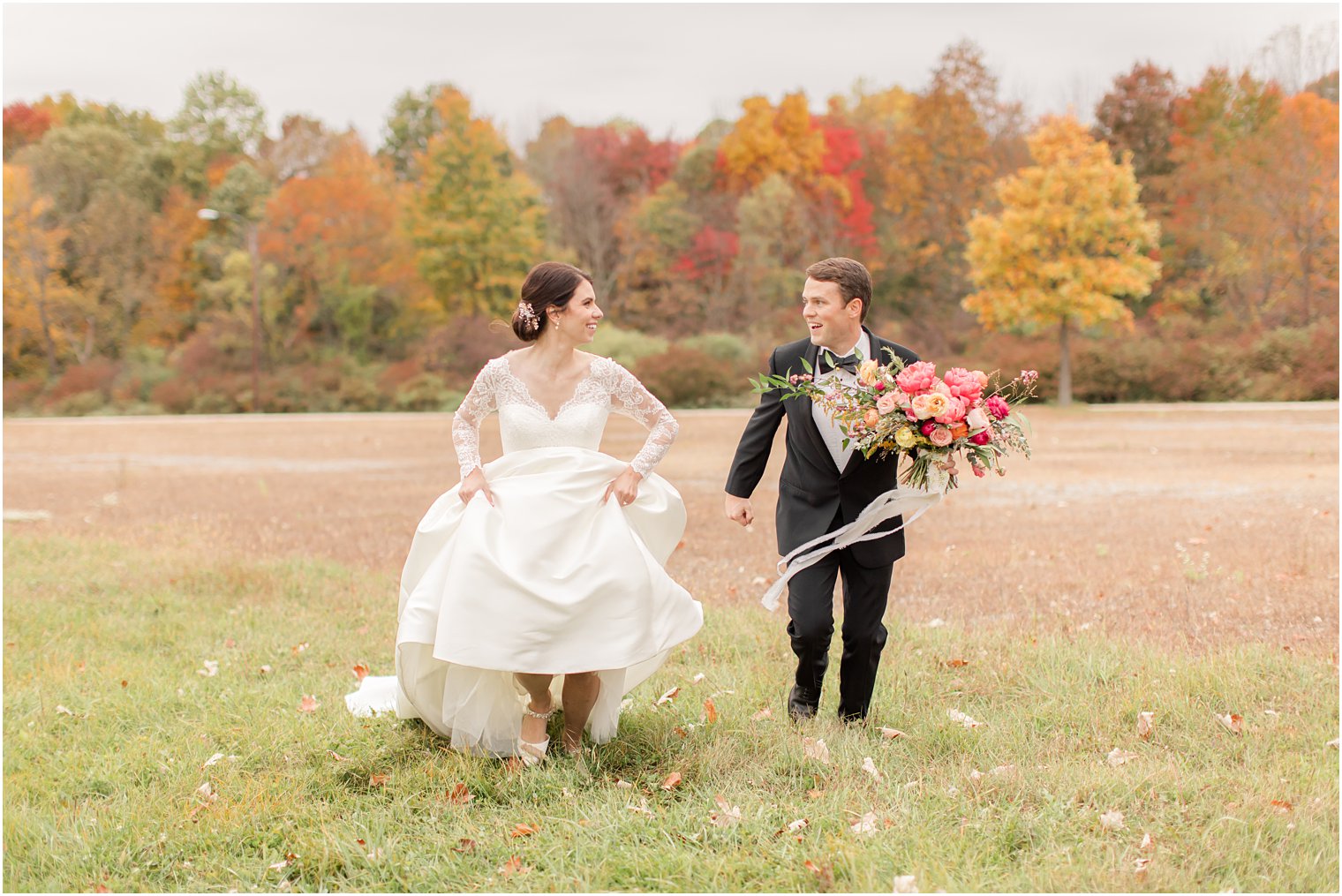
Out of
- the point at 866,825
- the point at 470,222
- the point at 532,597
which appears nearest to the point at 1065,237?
the point at 470,222

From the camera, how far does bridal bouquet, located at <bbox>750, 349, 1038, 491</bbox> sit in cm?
440

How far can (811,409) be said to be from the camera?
504 cm

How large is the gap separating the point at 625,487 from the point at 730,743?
3.94 ft

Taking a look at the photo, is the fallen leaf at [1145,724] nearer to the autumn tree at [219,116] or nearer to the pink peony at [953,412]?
the pink peony at [953,412]

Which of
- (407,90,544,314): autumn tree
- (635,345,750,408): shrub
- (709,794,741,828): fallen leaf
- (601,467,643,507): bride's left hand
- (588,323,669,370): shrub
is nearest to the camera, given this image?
(709,794,741,828): fallen leaf

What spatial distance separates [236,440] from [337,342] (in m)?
22.8

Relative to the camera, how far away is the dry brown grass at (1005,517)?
7773 millimetres

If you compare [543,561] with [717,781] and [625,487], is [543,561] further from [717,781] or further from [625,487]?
[717,781]

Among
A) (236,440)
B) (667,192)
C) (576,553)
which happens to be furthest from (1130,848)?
(667,192)

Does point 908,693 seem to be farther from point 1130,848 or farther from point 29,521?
point 29,521

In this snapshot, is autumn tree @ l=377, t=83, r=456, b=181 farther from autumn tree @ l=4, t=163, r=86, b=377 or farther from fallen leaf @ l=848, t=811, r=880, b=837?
fallen leaf @ l=848, t=811, r=880, b=837

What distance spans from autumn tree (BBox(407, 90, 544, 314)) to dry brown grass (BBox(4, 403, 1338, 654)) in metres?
20.4

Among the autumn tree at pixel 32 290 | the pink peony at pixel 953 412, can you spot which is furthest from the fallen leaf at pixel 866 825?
the autumn tree at pixel 32 290

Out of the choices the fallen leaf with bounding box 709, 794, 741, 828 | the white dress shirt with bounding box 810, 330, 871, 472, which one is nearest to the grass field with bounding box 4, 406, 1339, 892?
the fallen leaf with bounding box 709, 794, 741, 828
